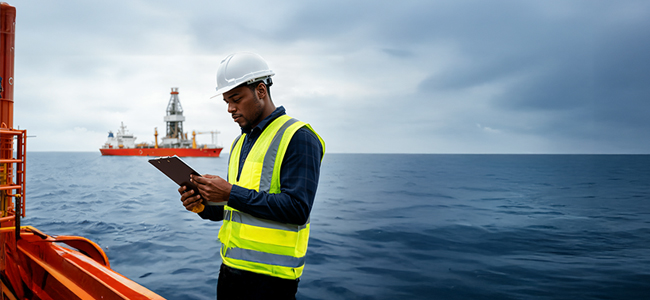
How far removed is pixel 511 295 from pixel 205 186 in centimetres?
552

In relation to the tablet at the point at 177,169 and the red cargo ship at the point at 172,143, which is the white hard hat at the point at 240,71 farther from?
the red cargo ship at the point at 172,143

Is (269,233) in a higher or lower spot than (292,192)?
lower

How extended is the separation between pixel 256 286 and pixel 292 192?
1.73ft

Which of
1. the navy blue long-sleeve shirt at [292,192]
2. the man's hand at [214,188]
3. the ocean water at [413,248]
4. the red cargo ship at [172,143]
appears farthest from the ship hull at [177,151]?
the navy blue long-sleeve shirt at [292,192]

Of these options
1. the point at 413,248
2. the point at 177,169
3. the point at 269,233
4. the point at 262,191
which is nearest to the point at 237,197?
the point at 262,191

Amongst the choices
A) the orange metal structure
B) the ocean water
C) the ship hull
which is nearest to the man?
the orange metal structure

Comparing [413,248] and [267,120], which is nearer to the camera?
[267,120]

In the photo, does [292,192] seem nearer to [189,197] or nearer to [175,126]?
[189,197]

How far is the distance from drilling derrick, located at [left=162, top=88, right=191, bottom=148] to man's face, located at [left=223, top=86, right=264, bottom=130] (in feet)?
219

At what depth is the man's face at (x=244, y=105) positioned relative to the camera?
69.4 inches

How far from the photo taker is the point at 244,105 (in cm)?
178

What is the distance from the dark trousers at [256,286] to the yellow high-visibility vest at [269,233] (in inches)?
1.3

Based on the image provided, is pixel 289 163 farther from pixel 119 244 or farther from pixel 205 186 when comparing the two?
pixel 119 244

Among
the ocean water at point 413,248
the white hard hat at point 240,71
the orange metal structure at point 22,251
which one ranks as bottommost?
the ocean water at point 413,248
